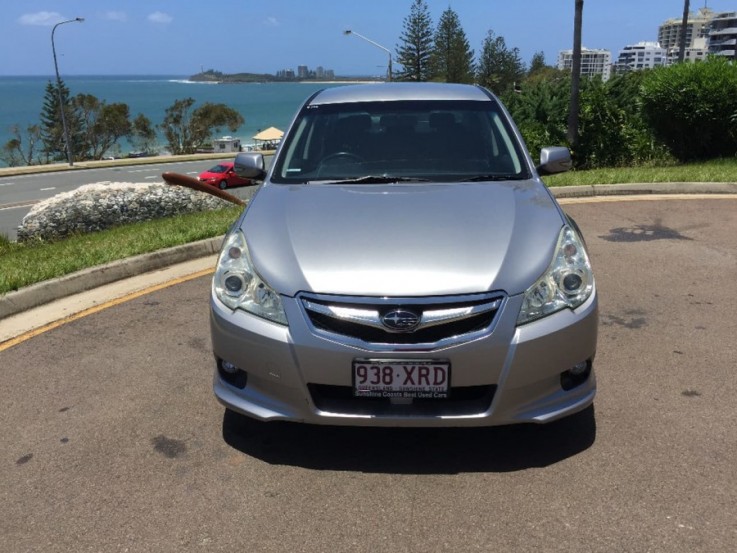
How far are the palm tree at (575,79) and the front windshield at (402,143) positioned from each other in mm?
10795

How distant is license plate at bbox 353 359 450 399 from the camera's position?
2.81 meters

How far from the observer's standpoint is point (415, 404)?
115 inches

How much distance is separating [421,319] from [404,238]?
500 millimetres

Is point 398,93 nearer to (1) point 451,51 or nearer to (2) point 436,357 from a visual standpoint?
(2) point 436,357

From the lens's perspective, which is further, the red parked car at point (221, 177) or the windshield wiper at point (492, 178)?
the red parked car at point (221, 177)

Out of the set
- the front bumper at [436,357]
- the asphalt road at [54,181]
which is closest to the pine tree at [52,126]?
the asphalt road at [54,181]

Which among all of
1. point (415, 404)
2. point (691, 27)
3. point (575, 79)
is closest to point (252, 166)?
point (415, 404)

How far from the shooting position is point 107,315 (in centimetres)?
527

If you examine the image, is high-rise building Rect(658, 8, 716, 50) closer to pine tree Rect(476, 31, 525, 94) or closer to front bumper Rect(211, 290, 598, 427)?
pine tree Rect(476, 31, 525, 94)

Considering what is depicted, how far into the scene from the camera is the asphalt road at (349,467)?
267cm

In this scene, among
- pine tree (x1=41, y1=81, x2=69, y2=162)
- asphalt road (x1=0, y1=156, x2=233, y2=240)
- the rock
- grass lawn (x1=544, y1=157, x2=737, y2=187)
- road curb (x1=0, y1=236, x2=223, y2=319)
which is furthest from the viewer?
pine tree (x1=41, y1=81, x2=69, y2=162)

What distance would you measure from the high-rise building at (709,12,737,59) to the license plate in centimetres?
16107

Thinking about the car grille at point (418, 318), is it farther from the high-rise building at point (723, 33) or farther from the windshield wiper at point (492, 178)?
the high-rise building at point (723, 33)

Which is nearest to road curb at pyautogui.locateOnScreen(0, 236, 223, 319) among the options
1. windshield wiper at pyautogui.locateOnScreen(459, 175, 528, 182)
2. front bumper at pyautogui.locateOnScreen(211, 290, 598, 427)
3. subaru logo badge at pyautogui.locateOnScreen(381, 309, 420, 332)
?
front bumper at pyautogui.locateOnScreen(211, 290, 598, 427)
